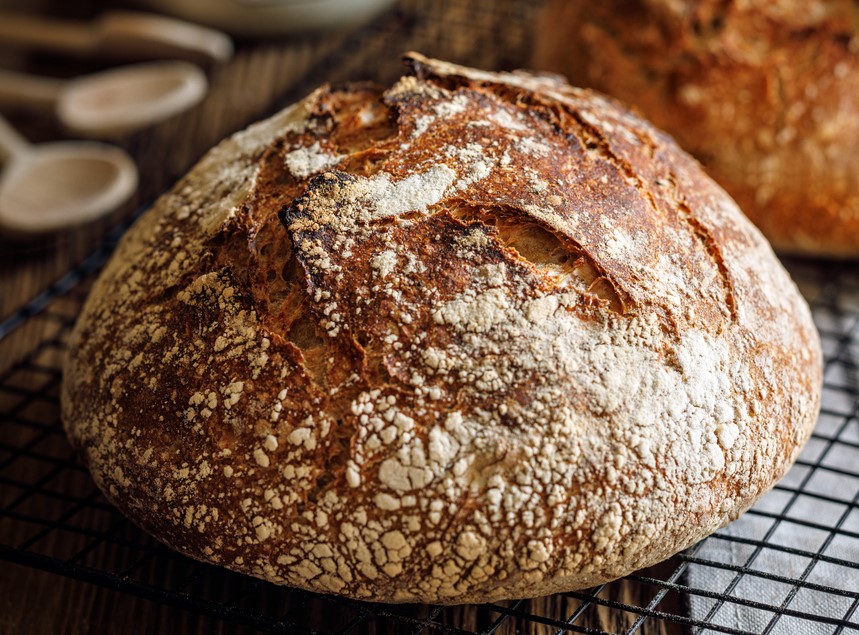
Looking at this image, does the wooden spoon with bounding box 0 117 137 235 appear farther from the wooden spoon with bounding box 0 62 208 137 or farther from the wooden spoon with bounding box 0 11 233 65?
the wooden spoon with bounding box 0 11 233 65

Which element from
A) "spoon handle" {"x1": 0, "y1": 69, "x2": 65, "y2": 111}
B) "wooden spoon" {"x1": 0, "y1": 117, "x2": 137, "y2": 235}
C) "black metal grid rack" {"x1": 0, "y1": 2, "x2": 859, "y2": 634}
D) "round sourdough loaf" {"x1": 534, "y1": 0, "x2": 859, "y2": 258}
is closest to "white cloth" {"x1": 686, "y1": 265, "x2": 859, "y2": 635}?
"black metal grid rack" {"x1": 0, "y1": 2, "x2": 859, "y2": 634}

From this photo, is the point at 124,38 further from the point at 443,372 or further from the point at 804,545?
the point at 804,545

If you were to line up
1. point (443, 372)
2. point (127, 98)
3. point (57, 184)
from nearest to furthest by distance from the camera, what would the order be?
point (443, 372), point (57, 184), point (127, 98)

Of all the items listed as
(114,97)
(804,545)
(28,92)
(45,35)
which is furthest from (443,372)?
(45,35)

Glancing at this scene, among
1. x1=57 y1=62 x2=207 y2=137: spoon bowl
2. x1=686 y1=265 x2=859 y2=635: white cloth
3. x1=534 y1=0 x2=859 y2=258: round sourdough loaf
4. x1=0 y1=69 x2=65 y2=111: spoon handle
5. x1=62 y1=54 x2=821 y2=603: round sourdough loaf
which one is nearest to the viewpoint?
x1=62 y1=54 x2=821 y2=603: round sourdough loaf

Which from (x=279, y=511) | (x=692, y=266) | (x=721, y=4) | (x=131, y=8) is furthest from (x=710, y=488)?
(x=131, y=8)

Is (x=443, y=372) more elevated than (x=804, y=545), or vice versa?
(x=443, y=372)
